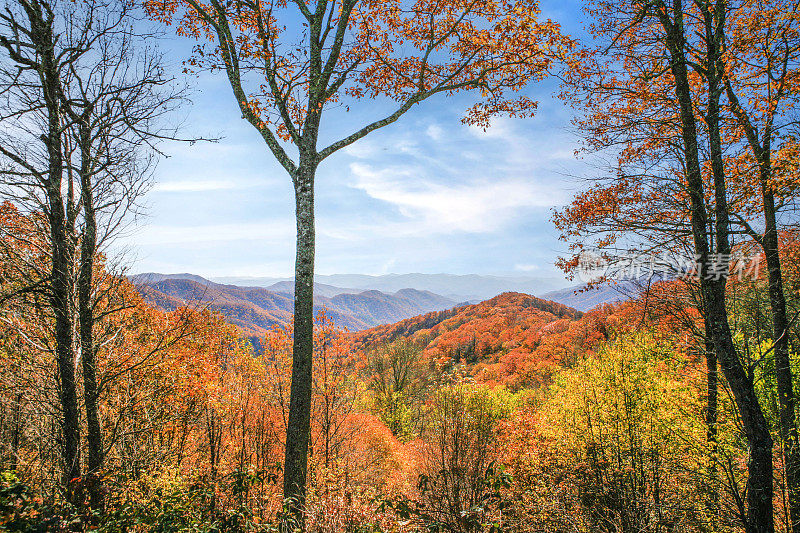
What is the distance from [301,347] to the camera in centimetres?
495

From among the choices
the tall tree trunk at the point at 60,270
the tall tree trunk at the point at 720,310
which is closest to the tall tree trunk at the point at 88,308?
the tall tree trunk at the point at 60,270

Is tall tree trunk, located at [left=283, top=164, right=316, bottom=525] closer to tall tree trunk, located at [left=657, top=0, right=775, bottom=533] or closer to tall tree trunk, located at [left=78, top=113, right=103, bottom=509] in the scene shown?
tall tree trunk, located at [left=78, top=113, right=103, bottom=509]

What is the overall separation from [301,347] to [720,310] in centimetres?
590

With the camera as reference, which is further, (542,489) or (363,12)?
(542,489)

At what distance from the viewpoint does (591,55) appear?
6445 millimetres

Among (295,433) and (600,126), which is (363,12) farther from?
(295,433)

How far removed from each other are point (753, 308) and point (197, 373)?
51.4ft

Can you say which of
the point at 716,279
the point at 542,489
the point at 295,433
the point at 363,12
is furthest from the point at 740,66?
the point at 295,433

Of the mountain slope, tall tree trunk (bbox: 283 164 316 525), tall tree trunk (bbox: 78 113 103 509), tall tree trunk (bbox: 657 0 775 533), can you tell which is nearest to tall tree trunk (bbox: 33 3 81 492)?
tall tree trunk (bbox: 78 113 103 509)

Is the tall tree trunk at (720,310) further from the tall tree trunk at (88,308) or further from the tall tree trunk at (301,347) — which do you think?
the tall tree trunk at (88,308)

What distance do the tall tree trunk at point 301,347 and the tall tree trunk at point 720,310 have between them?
216 inches

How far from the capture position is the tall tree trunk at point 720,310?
13.4 feet

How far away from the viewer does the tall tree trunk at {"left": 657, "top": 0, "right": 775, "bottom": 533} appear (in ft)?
13.4

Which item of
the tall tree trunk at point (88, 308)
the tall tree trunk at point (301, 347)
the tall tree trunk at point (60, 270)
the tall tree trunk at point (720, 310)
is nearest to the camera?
the tall tree trunk at point (720, 310)
